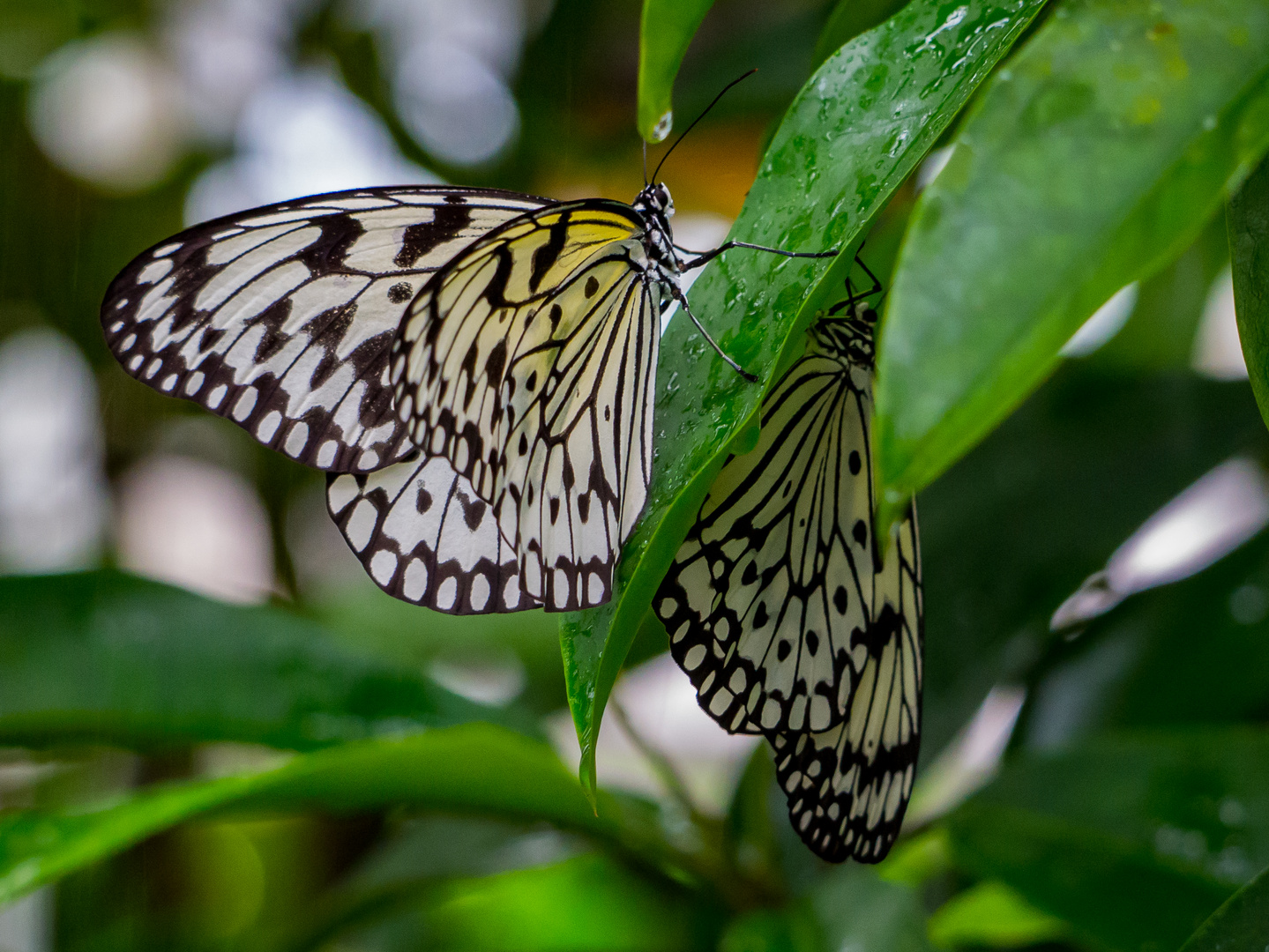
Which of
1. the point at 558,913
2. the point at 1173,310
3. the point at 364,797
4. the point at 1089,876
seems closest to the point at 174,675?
the point at 364,797

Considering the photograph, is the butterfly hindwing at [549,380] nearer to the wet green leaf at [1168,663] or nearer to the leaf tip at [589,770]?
the leaf tip at [589,770]

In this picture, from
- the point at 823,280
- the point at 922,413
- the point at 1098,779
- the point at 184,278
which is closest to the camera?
the point at 922,413

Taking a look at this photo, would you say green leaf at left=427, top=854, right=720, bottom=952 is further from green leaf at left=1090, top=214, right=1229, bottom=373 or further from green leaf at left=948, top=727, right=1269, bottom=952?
green leaf at left=1090, top=214, right=1229, bottom=373

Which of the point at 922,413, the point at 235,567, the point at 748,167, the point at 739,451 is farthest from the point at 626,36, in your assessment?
the point at 922,413

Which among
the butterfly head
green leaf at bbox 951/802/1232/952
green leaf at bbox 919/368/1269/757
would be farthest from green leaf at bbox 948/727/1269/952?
the butterfly head

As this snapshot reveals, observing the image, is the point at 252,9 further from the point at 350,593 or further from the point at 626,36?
the point at 350,593

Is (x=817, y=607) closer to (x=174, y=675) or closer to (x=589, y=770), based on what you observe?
(x=589, y=770)

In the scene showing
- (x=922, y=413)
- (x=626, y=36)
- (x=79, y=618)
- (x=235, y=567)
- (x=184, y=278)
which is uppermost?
(x=626, y=36)
